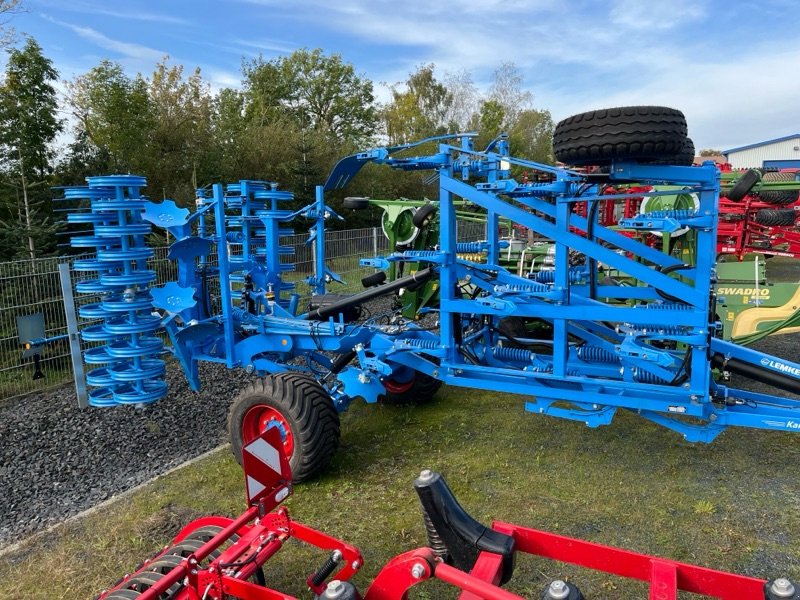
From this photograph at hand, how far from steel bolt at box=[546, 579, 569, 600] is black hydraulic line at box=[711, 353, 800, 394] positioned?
251 centimetres

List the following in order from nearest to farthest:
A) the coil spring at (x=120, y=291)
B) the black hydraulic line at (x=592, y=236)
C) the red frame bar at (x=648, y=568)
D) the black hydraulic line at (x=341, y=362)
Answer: the red frame bar at (x=648, y=568) → the black hydraulic line at (x=592, y=236) → the coil spring at (x=120, y=291) → the black hydraulic line at (x=341, y=362)

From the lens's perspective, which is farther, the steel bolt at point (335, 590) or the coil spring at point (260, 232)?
the coil spring at point (260, 232)

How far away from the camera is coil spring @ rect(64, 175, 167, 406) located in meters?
4.73

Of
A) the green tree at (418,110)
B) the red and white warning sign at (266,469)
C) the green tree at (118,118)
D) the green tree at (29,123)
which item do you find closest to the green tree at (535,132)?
the green tree at (418,110)

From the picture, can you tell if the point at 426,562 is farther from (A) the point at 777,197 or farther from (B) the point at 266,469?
(A) the point at 777,197

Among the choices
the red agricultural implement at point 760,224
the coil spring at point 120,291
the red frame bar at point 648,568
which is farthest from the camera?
the red agricultural implement at point 760,224

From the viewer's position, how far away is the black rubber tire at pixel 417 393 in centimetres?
603

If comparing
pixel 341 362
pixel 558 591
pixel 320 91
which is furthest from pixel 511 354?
pixel 320 91

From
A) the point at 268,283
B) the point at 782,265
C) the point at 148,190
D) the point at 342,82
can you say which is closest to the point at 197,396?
the point at 268,283

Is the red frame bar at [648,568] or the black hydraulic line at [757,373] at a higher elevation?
the black hydraulic line at [757,373]

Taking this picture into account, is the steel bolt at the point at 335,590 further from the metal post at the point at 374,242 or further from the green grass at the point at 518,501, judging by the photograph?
the metal post at the point at 374,242

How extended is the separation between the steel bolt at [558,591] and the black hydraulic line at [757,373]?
2.51 metres

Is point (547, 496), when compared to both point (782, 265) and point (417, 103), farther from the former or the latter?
point (417, 103)

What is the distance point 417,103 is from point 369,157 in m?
44.8
